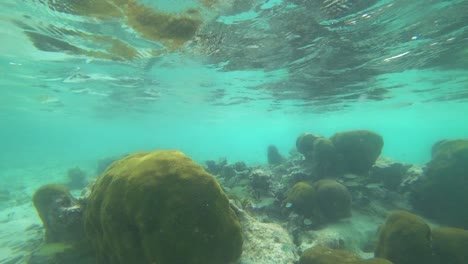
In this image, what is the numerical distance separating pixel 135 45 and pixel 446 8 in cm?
1477

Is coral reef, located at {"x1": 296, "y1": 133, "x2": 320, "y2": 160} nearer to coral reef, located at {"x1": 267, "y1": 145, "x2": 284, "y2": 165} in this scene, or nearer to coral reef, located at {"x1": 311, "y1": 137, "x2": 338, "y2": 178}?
coral reef, located at {"x1": 311, "y1": 137, "x2": 338, "y2": 178}

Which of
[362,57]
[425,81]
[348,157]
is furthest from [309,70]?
[425,81]

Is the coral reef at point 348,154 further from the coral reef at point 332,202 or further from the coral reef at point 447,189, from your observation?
the coral reef at point 332,202

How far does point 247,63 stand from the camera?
17.2 meters

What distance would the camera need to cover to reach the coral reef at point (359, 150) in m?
13.0

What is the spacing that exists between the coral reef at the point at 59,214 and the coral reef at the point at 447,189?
12671 millimetres

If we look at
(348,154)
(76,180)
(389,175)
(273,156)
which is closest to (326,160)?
(348,154)

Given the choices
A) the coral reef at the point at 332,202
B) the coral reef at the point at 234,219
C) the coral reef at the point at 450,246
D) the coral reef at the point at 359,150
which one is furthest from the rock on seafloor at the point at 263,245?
the coral reef at the point at 359,150

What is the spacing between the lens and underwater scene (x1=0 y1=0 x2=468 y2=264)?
4.85 meters

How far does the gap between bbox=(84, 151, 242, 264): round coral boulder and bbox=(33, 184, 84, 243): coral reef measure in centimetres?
230

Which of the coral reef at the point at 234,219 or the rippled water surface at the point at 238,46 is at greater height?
the rippled water surface at the point at 238,46

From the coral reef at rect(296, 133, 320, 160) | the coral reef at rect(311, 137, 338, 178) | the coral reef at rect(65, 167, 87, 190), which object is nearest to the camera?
the coral reef at rect(311, 137, 338, 178)

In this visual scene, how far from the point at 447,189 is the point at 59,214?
541 inches

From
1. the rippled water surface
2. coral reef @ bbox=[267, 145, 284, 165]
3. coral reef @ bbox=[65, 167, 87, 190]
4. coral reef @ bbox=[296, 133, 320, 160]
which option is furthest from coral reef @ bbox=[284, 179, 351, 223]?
coral reef @ bbox=[65, 167, 87, 190]
